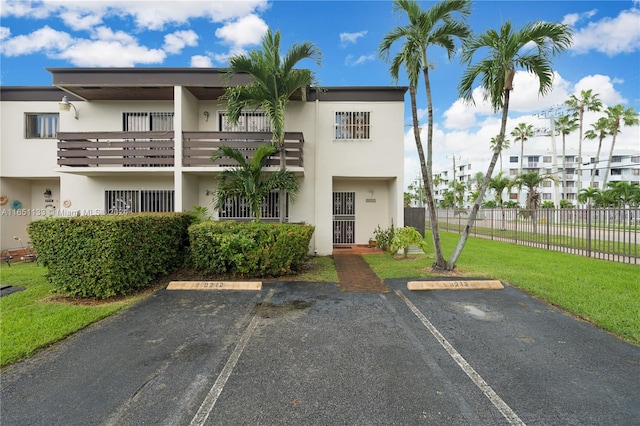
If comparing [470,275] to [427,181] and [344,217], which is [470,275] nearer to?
[427,181]

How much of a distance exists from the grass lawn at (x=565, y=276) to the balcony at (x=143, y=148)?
17.5 ft

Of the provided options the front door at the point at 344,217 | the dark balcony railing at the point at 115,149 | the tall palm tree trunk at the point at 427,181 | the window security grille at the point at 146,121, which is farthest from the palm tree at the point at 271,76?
the front door at the point at 344,217

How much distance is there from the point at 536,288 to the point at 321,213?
658cm

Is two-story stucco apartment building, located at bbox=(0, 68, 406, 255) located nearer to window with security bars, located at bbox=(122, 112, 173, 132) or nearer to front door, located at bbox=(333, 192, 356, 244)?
window with security bars, located at bbox=(122, 112, 173, 132)

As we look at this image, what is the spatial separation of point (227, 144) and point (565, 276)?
10.3 meters

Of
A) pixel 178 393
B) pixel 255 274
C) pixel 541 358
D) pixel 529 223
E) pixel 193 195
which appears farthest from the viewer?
pixel 529 223

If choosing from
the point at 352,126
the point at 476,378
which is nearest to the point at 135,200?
the point at 352,126

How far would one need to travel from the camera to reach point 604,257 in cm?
915

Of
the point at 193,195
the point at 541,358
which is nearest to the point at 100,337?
the point at 541,358

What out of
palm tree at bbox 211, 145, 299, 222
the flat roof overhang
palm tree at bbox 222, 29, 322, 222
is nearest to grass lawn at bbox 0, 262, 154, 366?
palm tree at bbox 211, 145, 299, 222

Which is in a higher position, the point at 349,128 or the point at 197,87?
the point at 197,87

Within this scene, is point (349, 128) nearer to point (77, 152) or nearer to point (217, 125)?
point (217, 125)

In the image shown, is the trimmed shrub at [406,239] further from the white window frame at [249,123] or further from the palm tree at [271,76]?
the white window frame at [249,123]

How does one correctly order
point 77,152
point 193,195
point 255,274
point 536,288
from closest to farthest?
point 536,288 → point 255,274 → point 77,152 → point 193,195
